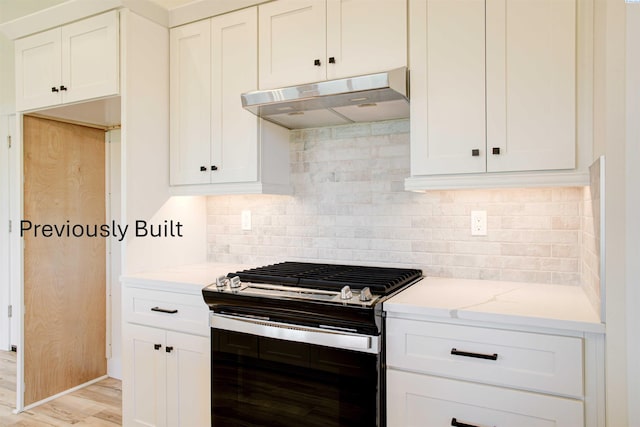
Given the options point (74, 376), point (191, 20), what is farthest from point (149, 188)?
point (74, 376)

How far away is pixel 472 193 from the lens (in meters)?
2.13

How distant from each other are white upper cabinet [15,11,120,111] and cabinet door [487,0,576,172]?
1.90m

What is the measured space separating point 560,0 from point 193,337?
2132 millimetres

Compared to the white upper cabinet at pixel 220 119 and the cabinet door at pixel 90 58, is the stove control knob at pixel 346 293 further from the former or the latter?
the cabinet door at pixel 90 58

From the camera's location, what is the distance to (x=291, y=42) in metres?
2.17

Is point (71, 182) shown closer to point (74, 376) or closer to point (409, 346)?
point (74, 376)

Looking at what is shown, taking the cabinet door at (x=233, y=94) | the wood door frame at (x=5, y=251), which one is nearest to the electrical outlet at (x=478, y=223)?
the cabinet door at (x=233, y=94)

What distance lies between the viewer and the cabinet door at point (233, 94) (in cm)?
230

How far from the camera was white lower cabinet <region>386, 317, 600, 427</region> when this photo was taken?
1394 millimetres

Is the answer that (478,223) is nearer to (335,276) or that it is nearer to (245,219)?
(335,276)

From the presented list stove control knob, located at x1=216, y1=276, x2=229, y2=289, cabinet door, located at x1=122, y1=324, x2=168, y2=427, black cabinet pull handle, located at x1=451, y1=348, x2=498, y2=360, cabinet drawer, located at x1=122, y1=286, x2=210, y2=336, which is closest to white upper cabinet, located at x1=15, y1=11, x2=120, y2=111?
cabinet drawer, located at x1=122, y1=286, x2=210, y2=336

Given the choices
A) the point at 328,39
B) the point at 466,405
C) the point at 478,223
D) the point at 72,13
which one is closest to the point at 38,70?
the point at 72,13

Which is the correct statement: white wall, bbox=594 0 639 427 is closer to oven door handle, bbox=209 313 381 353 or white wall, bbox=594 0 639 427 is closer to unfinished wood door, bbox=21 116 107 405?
oven door handle, bbox=209 313 381 353

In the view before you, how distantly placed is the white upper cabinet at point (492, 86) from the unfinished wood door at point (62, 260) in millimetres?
2405
